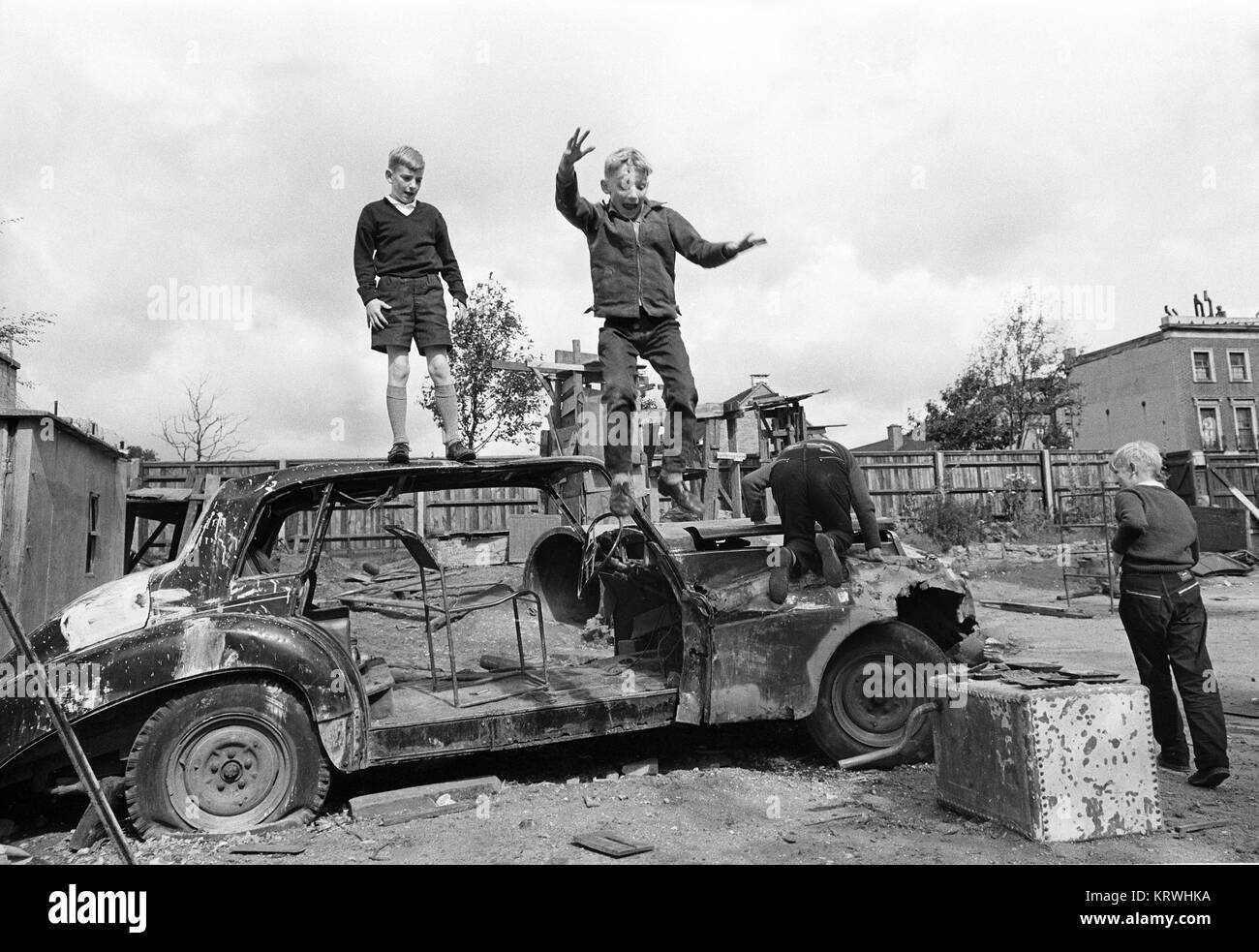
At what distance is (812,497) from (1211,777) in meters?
2.53

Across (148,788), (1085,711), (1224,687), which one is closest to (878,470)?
(1224,687)

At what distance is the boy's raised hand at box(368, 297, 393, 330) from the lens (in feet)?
16.8

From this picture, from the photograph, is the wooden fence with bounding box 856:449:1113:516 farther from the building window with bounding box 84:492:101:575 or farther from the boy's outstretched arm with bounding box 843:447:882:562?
the building window with bounding box 84:492:101:575

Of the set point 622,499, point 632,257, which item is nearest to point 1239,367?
point 632,257

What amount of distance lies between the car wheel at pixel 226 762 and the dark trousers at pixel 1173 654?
4357mm

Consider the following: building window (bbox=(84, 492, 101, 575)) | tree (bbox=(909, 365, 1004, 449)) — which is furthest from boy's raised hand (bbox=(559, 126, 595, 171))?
tree (bbox=(909, 365, 1004, 449))

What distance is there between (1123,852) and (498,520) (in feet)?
49.3

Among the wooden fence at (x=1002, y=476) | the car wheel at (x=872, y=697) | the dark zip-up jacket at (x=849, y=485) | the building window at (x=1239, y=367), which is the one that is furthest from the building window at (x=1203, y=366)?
the car wheel at (x=872, y=697)

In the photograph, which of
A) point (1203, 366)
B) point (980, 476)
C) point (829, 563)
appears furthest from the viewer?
point (1203, 366)

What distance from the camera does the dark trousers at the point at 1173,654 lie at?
445 cm

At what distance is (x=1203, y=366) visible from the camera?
40125 millimetres

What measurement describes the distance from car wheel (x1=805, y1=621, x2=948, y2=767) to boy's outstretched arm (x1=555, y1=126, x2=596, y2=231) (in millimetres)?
3015

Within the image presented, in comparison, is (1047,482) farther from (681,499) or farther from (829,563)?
(829,563)
